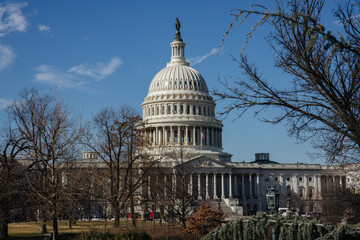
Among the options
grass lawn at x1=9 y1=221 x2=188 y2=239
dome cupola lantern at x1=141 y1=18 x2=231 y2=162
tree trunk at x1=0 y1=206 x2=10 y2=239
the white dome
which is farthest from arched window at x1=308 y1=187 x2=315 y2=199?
tree trunk at x1=0 y1=206 x2=10 y2=239

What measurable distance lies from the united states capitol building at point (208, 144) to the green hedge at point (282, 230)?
9456cm

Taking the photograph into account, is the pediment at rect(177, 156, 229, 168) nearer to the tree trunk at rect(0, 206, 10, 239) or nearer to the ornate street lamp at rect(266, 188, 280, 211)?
the tree trunk at rect(0, 206, 10, 239)

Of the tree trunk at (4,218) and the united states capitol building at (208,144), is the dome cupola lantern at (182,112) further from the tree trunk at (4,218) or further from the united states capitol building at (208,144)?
the tree trunk at (4,218)

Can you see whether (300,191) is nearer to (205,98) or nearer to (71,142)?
(205,98)

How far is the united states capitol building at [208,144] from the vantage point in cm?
12544

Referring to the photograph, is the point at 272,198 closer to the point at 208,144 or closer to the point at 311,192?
the point at 208,144

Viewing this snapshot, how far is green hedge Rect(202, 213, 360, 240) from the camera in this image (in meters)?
20.1

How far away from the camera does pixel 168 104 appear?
442 ft

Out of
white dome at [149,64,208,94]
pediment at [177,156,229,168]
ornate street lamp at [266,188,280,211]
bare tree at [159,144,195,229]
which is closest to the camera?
ornate street lamp at [266,188,280,211]

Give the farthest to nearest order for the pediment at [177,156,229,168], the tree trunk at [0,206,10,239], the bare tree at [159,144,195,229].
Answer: the pediment at [177,156,229,168] < the bare tree at [159,144,195,229] < the tree trunk at [0,206,10,239]

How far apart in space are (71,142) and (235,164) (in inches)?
3935

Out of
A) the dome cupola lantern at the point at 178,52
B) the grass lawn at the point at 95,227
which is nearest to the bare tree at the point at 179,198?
the grass lawn at the point at 95,227

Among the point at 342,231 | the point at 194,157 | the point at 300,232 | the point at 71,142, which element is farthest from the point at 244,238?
the point at 194,157

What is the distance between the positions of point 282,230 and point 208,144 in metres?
110
